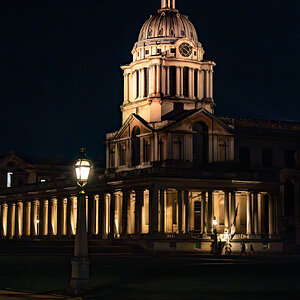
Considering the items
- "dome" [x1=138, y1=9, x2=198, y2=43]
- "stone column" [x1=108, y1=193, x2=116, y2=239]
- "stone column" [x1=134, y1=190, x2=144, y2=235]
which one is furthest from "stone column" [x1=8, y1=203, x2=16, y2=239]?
"stone column" [x1=134, y1=190, x2=144, y2=235]

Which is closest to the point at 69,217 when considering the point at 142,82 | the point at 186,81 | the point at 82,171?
the point at 142,82

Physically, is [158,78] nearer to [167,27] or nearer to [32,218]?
[167,27]

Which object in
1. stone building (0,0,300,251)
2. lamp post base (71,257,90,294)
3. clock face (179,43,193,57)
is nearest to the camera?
lamp post base (71,257,90,294)

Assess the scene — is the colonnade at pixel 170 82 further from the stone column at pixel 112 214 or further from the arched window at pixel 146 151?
the stone column at pixel 112 214

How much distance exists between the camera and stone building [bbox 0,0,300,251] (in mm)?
90375

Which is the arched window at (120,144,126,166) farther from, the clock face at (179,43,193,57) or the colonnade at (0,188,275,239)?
the clock face at (179,43,193,57)

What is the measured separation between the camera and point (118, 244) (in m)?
83.2

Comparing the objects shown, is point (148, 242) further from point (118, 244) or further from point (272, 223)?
point (272, 223)

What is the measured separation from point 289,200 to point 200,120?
52.3ft

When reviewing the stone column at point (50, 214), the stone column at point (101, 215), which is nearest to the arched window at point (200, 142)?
the stone column at point (101, 215)

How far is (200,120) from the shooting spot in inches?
3883

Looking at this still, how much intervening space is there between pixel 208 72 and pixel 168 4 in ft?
31.9

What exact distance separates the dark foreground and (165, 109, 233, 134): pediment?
1650 inches

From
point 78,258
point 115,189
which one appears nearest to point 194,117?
point 115,189
